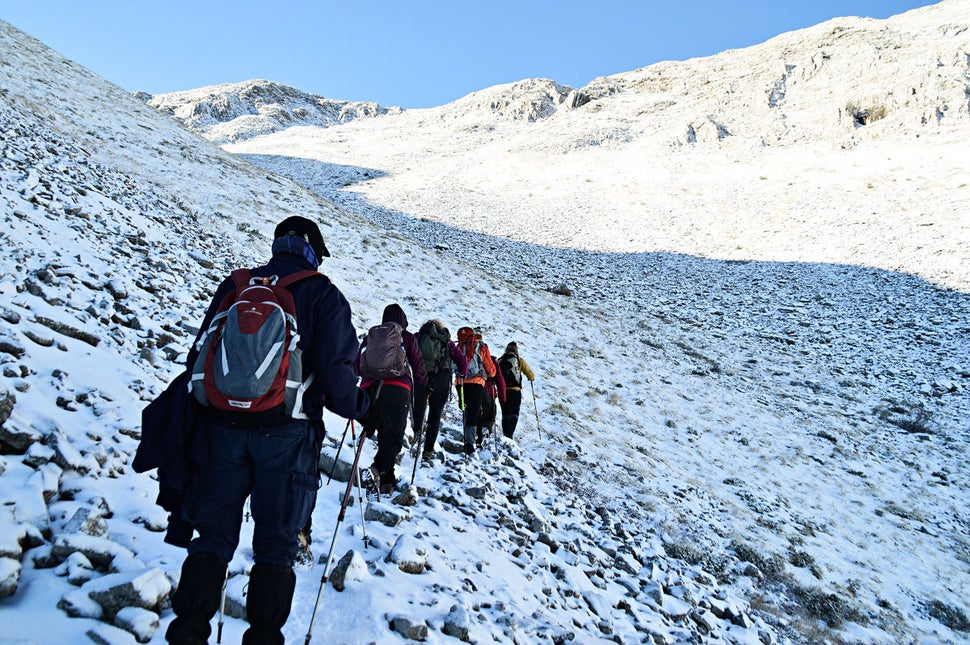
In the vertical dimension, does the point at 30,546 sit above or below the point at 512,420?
above

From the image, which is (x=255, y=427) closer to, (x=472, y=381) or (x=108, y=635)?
(x=108, y=635)

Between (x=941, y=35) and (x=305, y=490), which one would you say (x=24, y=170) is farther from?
(x=941, y=35)

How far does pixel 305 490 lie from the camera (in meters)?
2.88

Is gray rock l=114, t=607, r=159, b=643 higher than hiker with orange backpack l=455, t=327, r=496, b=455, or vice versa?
hiker with orange backpack l=455, t=327, r=496, b=455

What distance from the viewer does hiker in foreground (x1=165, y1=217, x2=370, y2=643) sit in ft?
8.68

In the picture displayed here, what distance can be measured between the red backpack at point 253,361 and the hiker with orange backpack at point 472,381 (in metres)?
5.49

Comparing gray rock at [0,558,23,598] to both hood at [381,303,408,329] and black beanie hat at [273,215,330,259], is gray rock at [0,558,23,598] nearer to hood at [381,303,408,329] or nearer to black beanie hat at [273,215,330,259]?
black beanie hat at [273,215,330,259]

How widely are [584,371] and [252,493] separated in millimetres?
13402

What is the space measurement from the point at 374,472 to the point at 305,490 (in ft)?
10.8

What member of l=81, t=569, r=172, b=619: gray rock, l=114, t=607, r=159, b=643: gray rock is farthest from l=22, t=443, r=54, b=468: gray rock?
l=114, t=607, r=159, b=643: gray rock

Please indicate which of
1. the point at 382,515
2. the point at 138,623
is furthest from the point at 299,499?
the point at 382,515

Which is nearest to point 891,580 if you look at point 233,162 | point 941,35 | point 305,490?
point 305,490

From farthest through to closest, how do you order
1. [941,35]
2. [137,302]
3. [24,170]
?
[941,35]
[24,170]
[137,302]

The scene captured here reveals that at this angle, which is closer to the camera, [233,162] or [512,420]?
[512,420]
